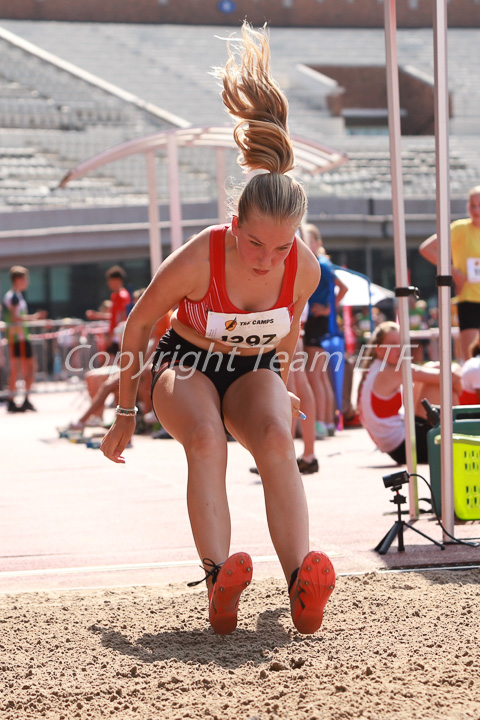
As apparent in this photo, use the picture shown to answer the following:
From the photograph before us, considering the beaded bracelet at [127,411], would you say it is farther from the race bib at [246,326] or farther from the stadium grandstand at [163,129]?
the stadium grandstand at [163,129]

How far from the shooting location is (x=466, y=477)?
534 centimetres

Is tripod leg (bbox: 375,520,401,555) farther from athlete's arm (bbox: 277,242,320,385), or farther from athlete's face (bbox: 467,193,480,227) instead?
athlete's face (bbox: 467,193,480,227)

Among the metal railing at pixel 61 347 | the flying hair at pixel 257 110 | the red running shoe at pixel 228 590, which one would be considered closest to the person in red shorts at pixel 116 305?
the metal railing at pixel 61 347

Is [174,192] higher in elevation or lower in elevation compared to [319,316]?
higher

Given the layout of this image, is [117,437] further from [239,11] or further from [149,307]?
[239,11]

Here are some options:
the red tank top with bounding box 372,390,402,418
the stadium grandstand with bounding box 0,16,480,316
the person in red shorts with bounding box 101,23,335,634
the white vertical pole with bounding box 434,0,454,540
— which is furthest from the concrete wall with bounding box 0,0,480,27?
the person in red shorts with bounding box 101,23,335,634

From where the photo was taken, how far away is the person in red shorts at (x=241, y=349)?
3.62m

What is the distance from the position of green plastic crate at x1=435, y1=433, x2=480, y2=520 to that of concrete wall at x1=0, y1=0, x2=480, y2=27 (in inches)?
1631

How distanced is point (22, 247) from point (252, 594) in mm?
25444

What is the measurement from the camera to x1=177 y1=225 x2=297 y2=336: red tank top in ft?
12.8

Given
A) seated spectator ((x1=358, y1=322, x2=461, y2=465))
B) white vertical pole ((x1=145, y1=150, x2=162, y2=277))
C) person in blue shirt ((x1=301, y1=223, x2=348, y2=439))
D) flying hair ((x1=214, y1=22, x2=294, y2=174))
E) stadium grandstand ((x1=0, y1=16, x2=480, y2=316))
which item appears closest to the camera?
flying hair ((x1=214, y1=22, x2=294, y2=174))

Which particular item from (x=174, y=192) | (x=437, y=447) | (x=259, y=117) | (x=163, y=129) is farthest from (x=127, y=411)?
(x=163, y=129)

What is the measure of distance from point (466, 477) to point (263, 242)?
2.22m

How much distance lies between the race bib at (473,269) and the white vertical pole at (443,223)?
4.08 m
